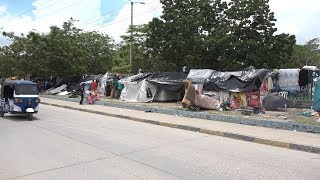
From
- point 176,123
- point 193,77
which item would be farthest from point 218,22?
point 176,123

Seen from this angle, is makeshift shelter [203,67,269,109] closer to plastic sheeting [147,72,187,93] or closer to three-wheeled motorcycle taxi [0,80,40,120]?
plastic sheeting [147,72,187,93]

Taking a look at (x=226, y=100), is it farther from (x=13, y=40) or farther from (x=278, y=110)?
(x=13, y=40)

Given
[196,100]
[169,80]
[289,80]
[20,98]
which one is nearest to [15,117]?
[20,98]

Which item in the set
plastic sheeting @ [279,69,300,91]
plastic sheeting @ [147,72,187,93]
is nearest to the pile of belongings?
plastic sheeting @ [279,69,300,91]

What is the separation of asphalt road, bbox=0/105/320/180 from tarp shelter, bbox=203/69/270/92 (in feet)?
23.7

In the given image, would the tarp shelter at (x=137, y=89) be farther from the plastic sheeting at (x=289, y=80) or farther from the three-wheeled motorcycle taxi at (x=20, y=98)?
the plastic sheeting at (x=289, y=80)

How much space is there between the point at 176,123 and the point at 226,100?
5676 mm

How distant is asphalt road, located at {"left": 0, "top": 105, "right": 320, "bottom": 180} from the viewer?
7.44m

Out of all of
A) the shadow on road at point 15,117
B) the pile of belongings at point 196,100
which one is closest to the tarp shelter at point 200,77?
the pile of belongings at point 196,100

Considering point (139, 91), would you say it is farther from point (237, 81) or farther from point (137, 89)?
point (237, 81)

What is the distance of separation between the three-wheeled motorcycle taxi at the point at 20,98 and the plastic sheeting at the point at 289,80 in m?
12.0

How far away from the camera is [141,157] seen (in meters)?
9.00

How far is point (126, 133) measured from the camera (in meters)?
13.3

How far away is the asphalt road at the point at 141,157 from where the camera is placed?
7.44 meters
